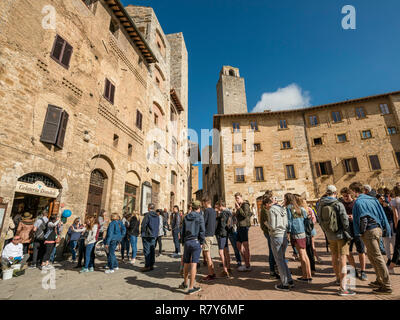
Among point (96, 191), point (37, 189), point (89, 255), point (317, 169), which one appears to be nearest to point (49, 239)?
point (89, 255)

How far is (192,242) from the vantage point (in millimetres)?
4371

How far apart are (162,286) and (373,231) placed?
432cm

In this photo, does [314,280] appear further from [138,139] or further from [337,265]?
[138,139]

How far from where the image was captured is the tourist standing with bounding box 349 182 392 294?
3.50m

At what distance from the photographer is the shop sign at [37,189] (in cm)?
699

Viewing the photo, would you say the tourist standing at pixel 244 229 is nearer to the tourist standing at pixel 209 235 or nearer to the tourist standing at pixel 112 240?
the tourist standing at pixel 209 235

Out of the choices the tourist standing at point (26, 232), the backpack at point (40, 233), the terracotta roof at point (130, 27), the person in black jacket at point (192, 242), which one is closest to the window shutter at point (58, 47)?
the terracotta roof at point (130, 27)

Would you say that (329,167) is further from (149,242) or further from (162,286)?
(162,286)

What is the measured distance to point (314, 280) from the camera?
4434 mm

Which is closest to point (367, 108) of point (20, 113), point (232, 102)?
point (232, 102)

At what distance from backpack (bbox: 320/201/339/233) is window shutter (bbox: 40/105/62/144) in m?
9.16

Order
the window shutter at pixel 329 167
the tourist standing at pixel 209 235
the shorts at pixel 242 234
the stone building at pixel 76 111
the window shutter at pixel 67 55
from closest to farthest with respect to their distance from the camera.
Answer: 1. the tourist standing at pixel 209 235
2. the shorts at pixel 242 234
3. the stone building at pixel 76 111
4. the window shutter at pixel 67 55
5. the window shutter at pixel 329 167
